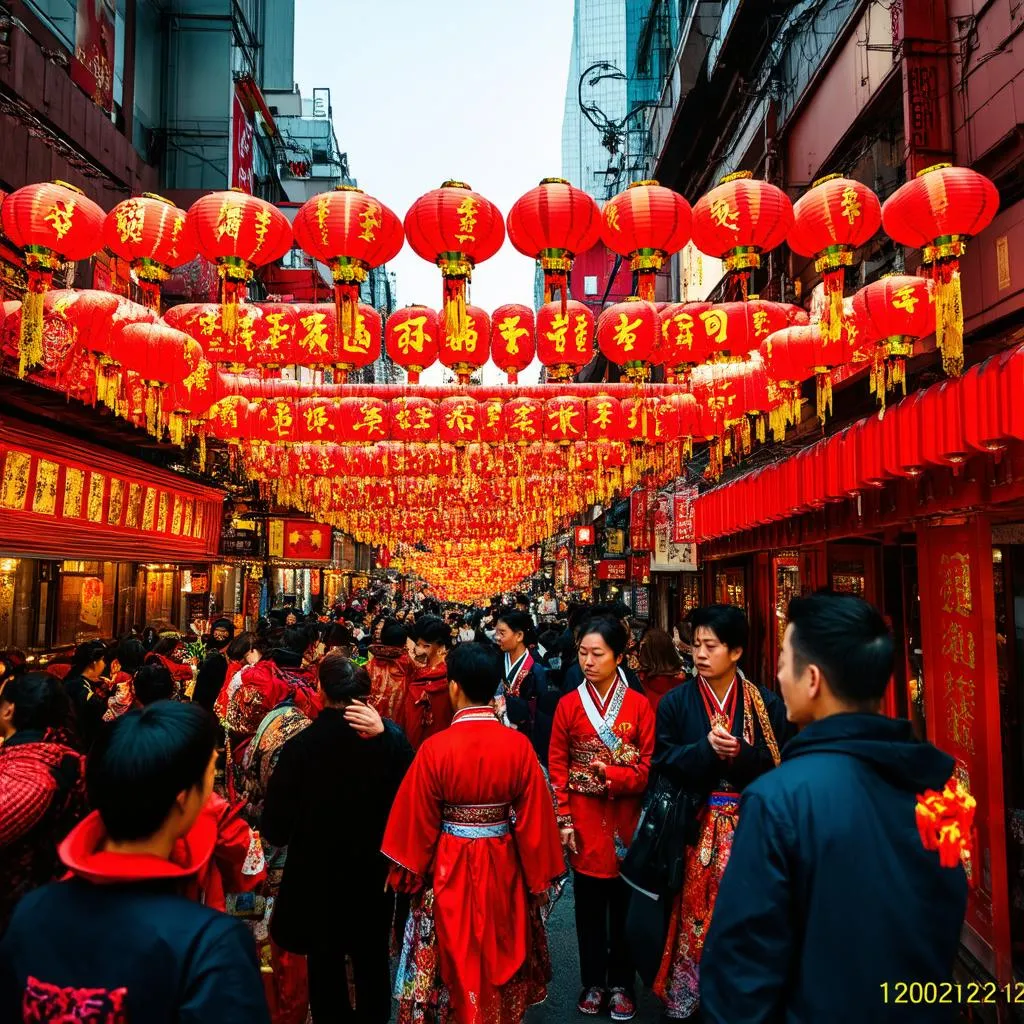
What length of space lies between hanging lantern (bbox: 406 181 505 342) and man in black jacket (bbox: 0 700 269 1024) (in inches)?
217

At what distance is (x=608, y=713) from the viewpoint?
193 inches

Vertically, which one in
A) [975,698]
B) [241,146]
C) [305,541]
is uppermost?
[241,146]

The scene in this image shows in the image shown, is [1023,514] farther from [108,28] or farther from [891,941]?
[108,28]

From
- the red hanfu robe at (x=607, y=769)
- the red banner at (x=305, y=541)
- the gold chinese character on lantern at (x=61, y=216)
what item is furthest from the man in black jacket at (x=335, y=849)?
the red banner at (x=305, y=541)

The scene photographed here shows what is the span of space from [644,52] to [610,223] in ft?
94.7

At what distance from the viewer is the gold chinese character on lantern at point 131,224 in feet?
22.1

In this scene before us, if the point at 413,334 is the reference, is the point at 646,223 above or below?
above

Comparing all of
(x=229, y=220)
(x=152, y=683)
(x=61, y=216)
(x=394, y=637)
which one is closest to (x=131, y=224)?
(x=61, y=216)

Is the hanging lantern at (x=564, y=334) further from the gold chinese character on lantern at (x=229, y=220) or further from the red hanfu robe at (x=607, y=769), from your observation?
the red hanfu robe at (x=607, y=769)

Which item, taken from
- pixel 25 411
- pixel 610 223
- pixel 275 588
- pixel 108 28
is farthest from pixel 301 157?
pixel 610 223

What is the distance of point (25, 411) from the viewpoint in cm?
998

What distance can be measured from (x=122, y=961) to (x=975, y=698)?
5.80 metres

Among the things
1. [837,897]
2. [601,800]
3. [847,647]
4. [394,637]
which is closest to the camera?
[837,897]

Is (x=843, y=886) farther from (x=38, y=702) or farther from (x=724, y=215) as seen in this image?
(x=724, y=215)
